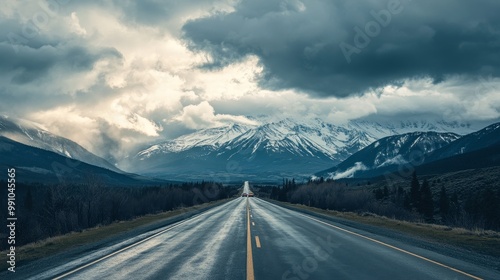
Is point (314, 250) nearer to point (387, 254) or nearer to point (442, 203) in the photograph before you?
point (387, 254)

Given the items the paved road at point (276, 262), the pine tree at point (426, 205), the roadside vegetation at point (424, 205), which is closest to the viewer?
the paved road at point (276, 262)

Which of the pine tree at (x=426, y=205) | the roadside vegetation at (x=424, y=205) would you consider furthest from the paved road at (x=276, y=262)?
the pine tree at (x=426, y=205)

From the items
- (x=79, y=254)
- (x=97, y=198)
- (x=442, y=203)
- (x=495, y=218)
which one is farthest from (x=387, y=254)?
(x=442, y=203)

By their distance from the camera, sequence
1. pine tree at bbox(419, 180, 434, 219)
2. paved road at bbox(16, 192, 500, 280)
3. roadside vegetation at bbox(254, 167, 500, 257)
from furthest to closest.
Result: 1. pine tree at bbox(419, 180, 434, 219)
2. roadside vegetation at bbox(254, 167, 500, 257)
3. paved road at bbox(16, 192, 500, 280)

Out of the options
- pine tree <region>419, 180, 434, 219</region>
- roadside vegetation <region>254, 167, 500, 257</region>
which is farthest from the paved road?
pine tree <region>419, 180, 434, 219</region>

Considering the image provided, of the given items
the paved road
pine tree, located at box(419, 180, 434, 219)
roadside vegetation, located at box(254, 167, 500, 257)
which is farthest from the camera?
pine tree, located at box(419, 180, 434, 219)

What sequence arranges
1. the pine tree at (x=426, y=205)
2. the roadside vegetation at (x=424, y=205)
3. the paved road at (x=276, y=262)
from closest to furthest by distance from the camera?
1. the paved road at (x=276, y=262)
2. the roadside vegetation at (x=424, y=205)
3. the pine tree at (x=426, y=205)

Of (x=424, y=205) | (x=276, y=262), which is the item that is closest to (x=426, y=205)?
(x=424, y=205)

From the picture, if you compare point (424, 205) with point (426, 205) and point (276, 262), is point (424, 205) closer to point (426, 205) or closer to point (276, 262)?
point (426, 205)

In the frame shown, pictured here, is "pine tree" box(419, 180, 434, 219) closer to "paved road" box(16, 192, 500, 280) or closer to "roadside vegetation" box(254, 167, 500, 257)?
"roadside vegetation" box(254, 167, 500, 257)

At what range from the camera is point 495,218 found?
52.0m

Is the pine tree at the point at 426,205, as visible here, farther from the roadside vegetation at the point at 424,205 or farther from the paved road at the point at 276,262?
→ the paved road at the point at 276,262

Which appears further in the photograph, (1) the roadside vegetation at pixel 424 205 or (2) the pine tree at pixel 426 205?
(2) the pine tree at pixel 426 205

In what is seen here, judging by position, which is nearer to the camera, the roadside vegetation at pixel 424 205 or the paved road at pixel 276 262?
the paved road at pixel 276 262
